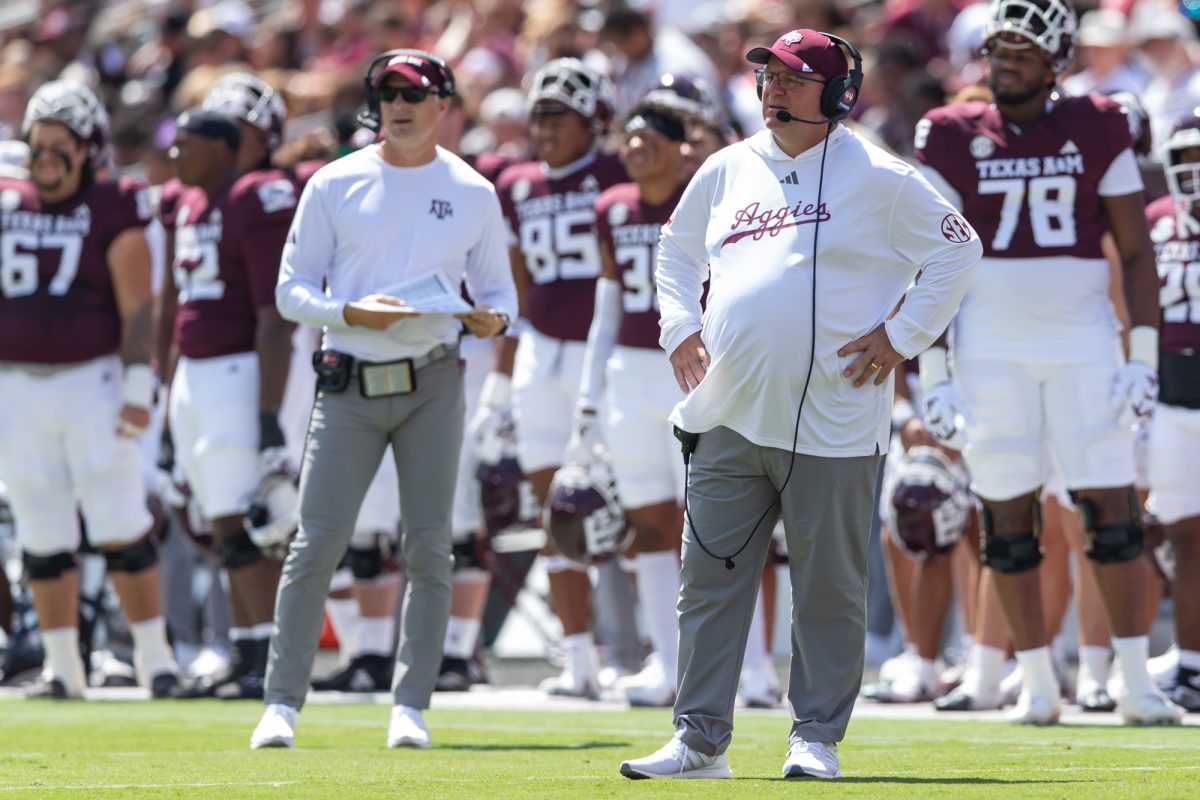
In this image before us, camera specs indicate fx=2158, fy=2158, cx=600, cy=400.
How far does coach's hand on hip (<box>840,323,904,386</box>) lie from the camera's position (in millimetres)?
5613

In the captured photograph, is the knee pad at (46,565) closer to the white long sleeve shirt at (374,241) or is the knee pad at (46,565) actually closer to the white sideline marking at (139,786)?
the white long sleeve shirt at (374,241)

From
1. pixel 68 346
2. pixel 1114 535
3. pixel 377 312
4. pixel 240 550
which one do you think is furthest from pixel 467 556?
pixel 1114 535

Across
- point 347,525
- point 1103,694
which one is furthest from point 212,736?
point 1103,694

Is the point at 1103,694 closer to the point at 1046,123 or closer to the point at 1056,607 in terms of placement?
the point at 1056,607

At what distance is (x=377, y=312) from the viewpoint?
6801 mm

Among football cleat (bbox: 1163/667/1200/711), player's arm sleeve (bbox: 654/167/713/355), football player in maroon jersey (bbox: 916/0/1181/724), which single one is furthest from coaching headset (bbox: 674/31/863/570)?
football cleat (bbox: 1163/667/1200/711)

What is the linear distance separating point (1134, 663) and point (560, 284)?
3.22 metres

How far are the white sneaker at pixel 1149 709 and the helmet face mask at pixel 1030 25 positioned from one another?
7.40 feet

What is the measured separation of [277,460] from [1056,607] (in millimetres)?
3227

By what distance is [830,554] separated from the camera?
5.70 meters

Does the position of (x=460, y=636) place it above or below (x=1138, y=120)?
below

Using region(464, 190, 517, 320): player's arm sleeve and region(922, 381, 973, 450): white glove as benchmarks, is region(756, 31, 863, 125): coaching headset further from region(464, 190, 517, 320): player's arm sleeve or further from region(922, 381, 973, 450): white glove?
region(922, 381, 973, 450): white glove

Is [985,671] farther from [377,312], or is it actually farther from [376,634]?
[377,312]

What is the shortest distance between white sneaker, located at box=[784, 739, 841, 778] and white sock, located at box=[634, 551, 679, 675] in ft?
11.0
